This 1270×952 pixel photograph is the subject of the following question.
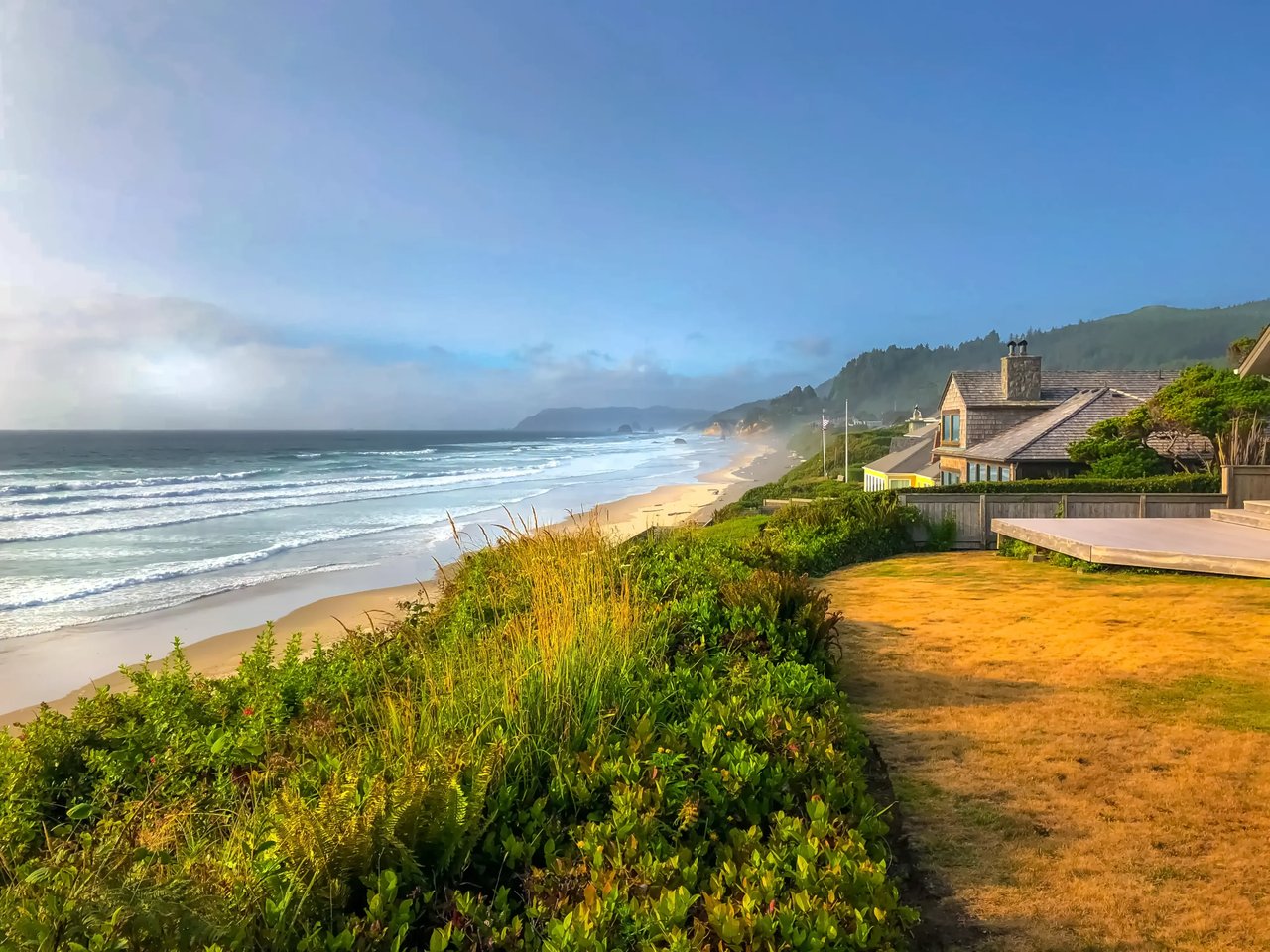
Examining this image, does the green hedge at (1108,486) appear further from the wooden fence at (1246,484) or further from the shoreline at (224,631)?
Result: the shoreline at (224,631)

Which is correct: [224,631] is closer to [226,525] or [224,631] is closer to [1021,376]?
[226,525]

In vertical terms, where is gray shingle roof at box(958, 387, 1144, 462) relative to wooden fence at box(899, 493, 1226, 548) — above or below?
above

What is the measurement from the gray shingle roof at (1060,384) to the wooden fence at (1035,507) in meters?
9.90

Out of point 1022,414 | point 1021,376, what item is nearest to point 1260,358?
point 1022,414

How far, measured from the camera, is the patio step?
11.0 metres

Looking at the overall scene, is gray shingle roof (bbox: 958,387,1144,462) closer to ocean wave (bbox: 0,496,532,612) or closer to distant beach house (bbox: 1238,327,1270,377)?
distant beach house (bbox: 1238,327,1270,377)

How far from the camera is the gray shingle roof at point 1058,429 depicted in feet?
65.6

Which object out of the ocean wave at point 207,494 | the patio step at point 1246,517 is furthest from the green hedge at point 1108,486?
the ocean wave at point 207,494

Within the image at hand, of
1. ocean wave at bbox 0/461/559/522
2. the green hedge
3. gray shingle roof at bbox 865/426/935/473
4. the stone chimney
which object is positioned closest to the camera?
the green hedge

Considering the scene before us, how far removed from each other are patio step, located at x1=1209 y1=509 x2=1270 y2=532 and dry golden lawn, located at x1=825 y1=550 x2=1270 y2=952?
2.67m

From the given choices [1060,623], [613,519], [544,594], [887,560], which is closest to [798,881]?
[544,594]

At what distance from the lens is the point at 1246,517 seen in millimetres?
11523

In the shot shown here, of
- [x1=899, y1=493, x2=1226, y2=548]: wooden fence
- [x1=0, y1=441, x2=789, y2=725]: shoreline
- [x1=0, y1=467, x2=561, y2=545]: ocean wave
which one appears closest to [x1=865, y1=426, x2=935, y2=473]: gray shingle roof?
[x1=899, y1=493, x2=1226, y2=548]: wooden fence

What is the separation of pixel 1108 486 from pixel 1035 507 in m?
2.13
